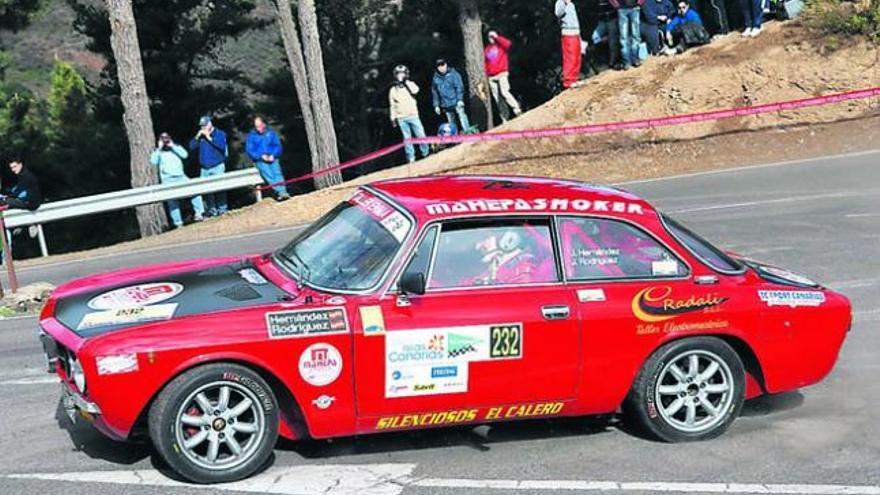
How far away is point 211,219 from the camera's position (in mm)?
19469

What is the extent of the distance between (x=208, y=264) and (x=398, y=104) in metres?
14.0

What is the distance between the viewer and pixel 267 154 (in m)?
20.3

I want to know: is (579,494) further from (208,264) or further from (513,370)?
(208,264)

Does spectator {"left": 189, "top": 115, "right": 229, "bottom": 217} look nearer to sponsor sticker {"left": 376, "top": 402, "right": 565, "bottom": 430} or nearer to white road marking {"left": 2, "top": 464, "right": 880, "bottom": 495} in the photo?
white road marking {"left": 2, "top": 464, "right": 880, "bottom": 495}

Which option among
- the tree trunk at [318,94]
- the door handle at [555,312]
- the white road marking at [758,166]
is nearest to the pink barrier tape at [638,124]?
the white road marking at [758,166]

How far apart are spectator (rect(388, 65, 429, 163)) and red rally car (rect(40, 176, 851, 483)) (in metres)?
13.9

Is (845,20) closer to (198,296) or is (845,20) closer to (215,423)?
(198,296)

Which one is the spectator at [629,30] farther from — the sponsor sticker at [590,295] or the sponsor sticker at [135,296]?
the sponsor sticker at [135,296]

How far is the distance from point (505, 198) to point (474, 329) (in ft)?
3.04

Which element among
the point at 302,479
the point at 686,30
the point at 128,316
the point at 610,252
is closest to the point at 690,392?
the point at 610,252

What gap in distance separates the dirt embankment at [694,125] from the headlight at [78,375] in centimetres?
1272

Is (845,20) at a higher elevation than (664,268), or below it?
higher

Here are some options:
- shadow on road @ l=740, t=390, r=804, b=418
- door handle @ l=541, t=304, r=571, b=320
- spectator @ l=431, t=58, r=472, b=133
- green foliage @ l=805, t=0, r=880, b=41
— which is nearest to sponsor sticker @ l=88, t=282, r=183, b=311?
door handle @ l=541, t=304, r=571, b=320

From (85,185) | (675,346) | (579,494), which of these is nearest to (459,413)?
(579,494)
